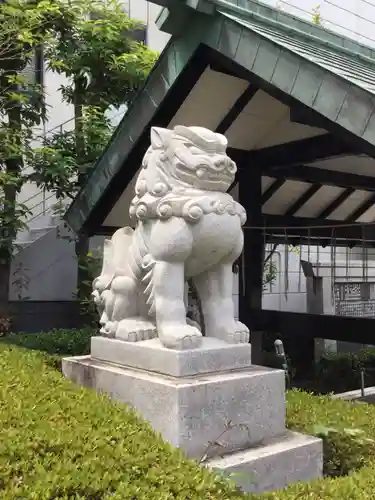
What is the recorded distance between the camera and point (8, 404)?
3.10 meters

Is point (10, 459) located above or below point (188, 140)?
below

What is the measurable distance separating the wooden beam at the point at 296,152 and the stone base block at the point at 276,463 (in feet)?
12.6

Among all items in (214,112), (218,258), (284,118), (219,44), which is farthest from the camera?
(284,118)

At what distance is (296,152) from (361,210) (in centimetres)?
371

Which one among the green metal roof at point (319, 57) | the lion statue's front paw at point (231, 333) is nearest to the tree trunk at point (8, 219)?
the green metal roof at point (319, 57)

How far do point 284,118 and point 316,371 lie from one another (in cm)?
435

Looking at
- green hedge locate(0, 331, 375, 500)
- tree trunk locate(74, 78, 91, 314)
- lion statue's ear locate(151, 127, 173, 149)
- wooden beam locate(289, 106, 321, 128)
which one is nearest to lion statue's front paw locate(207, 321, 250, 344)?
green hedge locate(0, 331, 375, 500)

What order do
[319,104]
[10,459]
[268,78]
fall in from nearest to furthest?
[10,459], [319,104], [268,78]

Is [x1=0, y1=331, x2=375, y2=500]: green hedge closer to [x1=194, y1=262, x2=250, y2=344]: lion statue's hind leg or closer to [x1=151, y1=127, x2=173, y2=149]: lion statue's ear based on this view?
[x1=194, y1=262, x2=250, y2=344]: lion statue's hind leg

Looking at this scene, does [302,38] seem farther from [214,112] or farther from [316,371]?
[316,371]

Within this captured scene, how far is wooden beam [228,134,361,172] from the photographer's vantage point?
6.81 metres

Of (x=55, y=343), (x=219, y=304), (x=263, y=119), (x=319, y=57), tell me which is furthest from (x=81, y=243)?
(x=219, y=304)

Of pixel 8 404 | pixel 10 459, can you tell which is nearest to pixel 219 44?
pixel 8 404

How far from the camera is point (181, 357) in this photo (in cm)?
338
